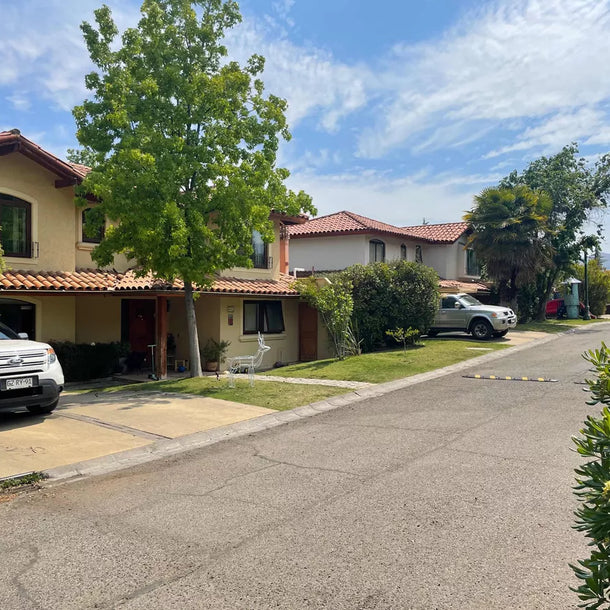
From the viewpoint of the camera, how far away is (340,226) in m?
28.2

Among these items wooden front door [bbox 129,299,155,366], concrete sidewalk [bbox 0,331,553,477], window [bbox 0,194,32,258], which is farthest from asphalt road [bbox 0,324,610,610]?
wooden front door [bbox 129,299,155,366]

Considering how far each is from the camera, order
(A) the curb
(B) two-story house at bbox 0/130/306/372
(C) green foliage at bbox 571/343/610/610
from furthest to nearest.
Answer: (B) two-story house at bbox 0/130/306/372, (A) the curb, (C) green foliage at bbox 571/343/610/610

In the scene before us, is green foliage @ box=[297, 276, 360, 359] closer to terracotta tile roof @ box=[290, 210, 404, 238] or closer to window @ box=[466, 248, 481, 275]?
terracotta tile roof @ box=[290, 210, 404, 238]

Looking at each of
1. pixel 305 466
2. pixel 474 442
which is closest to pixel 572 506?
pixel 474 442

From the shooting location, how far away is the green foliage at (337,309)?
17.2m

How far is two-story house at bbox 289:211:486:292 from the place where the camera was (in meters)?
27.7

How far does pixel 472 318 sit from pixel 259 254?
916cm

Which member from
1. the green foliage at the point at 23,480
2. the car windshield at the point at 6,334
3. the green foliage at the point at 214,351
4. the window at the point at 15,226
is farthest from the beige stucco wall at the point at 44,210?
the green foliage at the point at 23,480

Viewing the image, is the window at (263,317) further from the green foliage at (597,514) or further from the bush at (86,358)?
the green foliage at (597,514)

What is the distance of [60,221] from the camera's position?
1525 cm

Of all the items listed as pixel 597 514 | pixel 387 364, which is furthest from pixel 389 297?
pixel 597 514

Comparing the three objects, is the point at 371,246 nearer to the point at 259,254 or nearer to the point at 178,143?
the point at 259,254

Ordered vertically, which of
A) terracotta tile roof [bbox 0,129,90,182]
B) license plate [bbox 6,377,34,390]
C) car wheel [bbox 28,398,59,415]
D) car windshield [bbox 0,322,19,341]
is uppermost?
terracotta tile roof [bbox 0,129,90,182]

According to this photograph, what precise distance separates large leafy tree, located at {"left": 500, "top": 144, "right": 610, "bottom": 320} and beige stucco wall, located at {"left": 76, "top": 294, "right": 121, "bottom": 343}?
73.5ft
